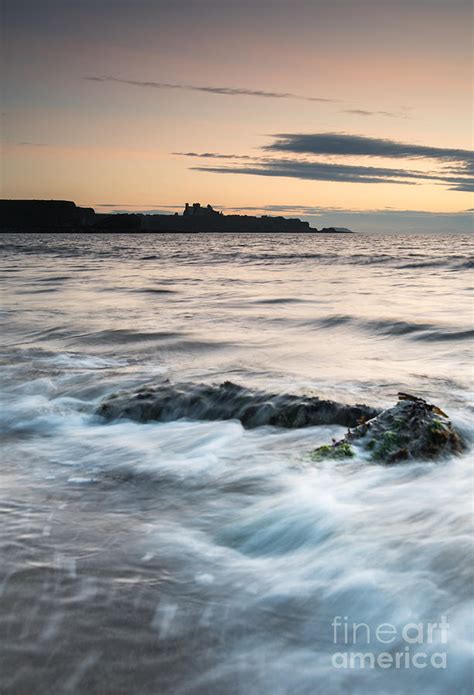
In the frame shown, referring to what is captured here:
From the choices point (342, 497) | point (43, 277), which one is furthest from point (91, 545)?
point (43, 277)

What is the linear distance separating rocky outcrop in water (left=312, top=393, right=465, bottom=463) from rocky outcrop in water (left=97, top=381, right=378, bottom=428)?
0.53 meters

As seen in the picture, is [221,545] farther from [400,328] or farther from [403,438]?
[400,328]

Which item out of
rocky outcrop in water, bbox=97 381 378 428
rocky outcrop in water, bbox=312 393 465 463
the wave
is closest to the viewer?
rocky outcrop in water, bbox=312 393 465 463

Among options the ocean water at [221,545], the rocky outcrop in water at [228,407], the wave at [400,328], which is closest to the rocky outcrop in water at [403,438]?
the ocean water at [221,545]

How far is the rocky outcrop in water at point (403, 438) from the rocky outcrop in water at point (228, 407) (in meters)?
0.53

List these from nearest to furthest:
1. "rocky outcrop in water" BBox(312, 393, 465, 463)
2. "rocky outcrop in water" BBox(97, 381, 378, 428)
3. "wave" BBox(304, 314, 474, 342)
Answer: "rocky outcrop in water" BBox(312, 393, 465, 463) → "rocky outcrop in water" BBox(97, 381, 378, 428) → "wave" BBox(304, 314, 474, 342)

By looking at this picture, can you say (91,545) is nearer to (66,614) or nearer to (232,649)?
(66,614)

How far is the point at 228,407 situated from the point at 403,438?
1.72 metres

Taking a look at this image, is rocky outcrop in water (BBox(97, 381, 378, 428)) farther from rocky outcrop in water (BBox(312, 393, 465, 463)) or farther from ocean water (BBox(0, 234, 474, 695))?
rocky outcrop in water (BBox(312, 393, 465, 463))

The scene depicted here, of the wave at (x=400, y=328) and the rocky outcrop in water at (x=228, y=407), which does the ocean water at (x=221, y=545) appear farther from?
the wave at (x=400, y=328)

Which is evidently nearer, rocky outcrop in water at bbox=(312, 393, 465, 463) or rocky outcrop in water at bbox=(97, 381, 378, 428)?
rocky outcrop in water at bbox=(312, 393, 465, 463)

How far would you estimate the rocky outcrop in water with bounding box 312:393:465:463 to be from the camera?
412cm

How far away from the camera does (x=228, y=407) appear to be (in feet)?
17.8

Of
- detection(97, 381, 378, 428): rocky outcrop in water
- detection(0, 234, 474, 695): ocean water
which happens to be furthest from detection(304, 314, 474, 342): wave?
detection(97, 381, 378, 428): rocky outcrop in water
